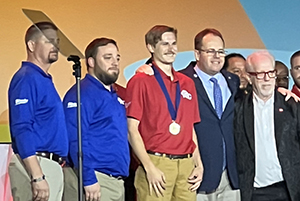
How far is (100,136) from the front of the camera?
3.16 meters

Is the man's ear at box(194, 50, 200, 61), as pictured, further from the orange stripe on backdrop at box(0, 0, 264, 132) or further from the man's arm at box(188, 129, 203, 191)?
the man's arm at box(188, 129, 203, 191)

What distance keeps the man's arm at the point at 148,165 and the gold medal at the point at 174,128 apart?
193mm

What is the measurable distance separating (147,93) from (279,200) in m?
1.13

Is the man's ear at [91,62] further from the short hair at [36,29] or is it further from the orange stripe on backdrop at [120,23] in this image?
the short hair at [36,29]

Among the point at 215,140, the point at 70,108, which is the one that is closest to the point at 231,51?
the point at 215,140

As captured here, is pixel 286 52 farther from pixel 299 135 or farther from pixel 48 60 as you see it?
pixel 48 60

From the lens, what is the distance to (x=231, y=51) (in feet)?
11.7

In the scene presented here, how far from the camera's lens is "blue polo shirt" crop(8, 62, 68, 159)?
2938 mm

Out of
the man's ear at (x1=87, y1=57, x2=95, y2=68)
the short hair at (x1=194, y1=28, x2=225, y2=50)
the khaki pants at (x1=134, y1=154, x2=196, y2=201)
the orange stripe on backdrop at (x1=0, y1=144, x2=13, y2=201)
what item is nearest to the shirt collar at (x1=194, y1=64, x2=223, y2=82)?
the short hair at (x1=194, y1=28, x2=225, y2=50)

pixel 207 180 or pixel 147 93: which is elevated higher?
pixel 147 93

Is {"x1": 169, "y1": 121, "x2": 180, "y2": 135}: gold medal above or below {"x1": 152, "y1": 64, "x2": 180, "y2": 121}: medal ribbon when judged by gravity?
below

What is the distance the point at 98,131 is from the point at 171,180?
0.53 m

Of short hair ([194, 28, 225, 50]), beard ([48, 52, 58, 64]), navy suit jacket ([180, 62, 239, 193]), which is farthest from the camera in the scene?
short hair ([194, 28, 225, 50])

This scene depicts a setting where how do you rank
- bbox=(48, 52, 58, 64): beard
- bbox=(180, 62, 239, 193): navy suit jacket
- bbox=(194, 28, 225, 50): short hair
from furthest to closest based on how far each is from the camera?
bbox=(194, 28, 225, 50): short hair → bbox=(180, 62, 239, 193): navy suit jacket → bbox=(48, 52, 58, 64): beard
